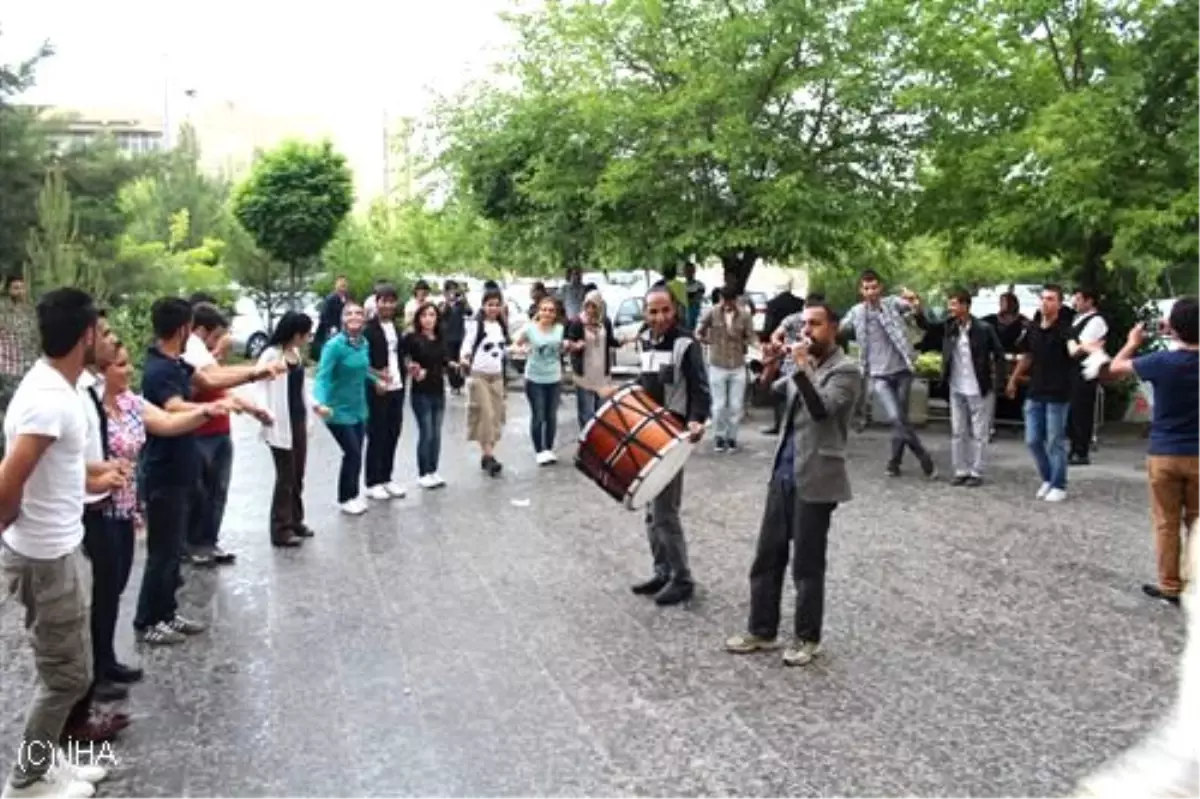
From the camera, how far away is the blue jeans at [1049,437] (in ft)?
30.3

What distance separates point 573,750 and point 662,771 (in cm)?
39

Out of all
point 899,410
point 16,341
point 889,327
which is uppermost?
point 889,327

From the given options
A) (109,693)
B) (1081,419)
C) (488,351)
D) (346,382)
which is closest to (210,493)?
(346,382)

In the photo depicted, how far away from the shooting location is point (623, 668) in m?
5.52

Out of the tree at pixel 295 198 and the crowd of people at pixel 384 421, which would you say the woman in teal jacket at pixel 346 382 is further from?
the tree at pixel 295 198

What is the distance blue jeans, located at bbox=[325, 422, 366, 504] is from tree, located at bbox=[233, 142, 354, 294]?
15.1m

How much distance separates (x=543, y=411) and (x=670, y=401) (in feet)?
14.8

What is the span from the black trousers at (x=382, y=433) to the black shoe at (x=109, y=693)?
4278 mm

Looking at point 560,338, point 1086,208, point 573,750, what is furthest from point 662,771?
point 1086,208

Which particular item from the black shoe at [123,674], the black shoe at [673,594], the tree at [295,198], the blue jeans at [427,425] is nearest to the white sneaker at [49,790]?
the black shoe at [123,674]

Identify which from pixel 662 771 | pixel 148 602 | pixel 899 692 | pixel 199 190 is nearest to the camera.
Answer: pixel 662 771

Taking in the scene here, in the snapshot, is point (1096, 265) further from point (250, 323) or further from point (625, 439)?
point (250, 323)

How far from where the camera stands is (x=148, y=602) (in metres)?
5.86

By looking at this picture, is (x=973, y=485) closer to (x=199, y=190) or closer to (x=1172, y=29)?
(x=1172, y=29)
